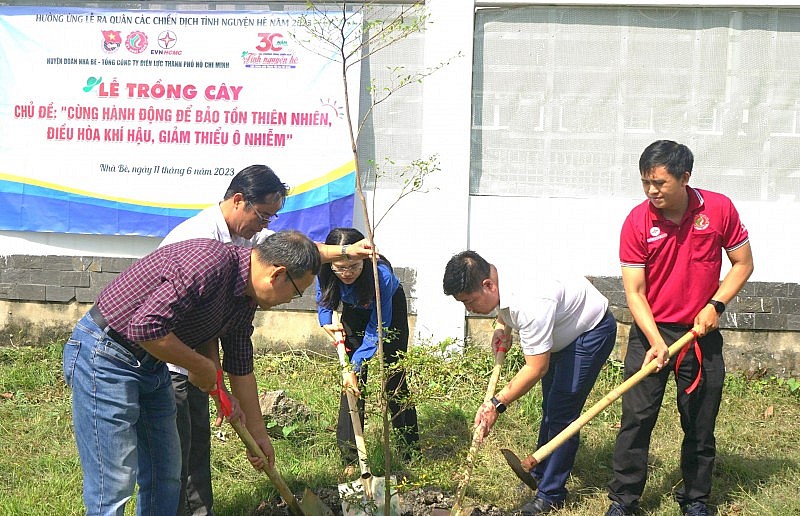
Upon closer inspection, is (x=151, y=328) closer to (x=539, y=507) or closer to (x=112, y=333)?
(x=112, y=333)

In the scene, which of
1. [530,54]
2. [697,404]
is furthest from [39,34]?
[697,404]

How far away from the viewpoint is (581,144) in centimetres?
631

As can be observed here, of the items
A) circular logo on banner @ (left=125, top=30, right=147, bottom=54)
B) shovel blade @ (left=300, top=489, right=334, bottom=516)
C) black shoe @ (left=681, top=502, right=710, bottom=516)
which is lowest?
black shoe @ (left=681, top=502, right=710, bottom=516)

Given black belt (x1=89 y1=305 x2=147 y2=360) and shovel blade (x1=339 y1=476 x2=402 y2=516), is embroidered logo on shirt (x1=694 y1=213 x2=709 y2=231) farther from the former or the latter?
black belt (x1=89 y1=305 x2=147 y2=360)

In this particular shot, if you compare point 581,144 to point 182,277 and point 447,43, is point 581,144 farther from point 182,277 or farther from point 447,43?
point 182,277

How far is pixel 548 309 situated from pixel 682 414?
40.3 inches

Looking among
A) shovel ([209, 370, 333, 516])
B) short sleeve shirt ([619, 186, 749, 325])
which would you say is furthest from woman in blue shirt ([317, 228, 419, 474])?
short sleeve shirt ([619, 186, 749, 325])

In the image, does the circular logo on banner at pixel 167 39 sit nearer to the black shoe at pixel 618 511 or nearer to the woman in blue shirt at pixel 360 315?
the woman in blue shirt at pixel 360 315

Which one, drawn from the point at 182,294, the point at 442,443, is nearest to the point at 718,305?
the point at 442,443

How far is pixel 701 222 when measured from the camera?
410cm

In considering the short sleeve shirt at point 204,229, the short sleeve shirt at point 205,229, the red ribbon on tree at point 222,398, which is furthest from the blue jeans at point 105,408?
the short sleeve shirt at point 205,229

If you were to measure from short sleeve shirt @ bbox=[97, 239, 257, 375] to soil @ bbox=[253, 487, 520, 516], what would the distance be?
4.67 ft

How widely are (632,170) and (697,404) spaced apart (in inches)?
99.4

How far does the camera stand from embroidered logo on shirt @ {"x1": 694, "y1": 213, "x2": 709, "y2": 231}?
4090mm
